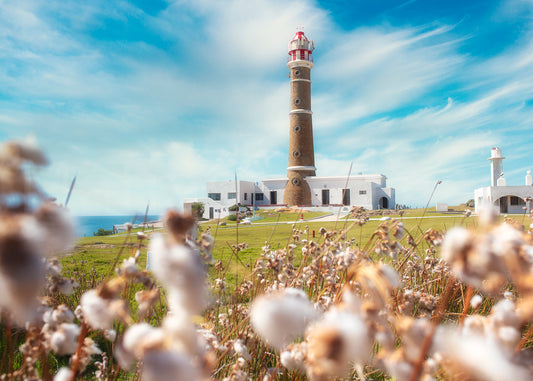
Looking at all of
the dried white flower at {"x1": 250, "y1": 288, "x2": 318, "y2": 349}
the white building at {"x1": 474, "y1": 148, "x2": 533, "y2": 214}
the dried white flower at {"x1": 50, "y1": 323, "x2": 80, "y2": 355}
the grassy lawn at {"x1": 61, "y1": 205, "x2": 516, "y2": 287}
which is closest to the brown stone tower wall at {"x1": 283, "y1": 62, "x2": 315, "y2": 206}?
the white building at {"x1": 474, "y1": 148, "x2": 533, "y2": 214}

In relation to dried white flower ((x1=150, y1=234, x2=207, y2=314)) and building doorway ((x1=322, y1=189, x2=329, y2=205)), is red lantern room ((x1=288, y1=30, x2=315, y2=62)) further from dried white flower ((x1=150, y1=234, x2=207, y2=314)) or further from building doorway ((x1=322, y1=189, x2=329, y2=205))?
dried white flower ((x1=150, y1=234, x2=207, y2=314))

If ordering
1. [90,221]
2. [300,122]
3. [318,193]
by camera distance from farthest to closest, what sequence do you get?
[318,193]
[300,122]
[90,221]

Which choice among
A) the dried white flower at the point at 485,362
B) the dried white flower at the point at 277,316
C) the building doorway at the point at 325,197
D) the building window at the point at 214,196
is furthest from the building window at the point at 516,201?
the dried white flower at the point at 277,316

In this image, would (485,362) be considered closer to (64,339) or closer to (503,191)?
(64,339)

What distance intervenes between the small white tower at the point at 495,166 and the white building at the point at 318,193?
10.6m

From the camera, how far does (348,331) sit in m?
0.62

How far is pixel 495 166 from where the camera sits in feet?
97.7

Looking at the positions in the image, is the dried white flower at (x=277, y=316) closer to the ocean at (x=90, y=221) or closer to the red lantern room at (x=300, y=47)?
the ocean at (x=90, y=221)

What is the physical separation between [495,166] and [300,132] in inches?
725

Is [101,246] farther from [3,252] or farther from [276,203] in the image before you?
[276,203]

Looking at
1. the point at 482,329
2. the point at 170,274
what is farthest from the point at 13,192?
the point at 482,329

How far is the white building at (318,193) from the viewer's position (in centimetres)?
3712

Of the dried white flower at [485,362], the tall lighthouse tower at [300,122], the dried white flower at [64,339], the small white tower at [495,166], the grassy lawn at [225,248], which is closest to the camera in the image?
the dried white flower at [485,362]

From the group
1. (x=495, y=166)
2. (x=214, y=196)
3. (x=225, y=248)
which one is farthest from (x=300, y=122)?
(x=225, y=248)
